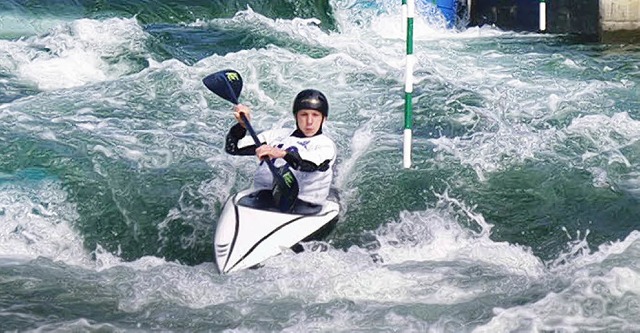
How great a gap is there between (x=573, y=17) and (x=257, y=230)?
29.2ft

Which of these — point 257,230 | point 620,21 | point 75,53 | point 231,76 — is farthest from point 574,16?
point 257,230

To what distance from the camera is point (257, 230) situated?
5.39 m

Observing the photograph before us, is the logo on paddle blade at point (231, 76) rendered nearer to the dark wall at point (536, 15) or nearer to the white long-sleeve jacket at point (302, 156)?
the white long-sleeve jacket at point (302, 156)

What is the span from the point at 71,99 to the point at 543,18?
689 cm

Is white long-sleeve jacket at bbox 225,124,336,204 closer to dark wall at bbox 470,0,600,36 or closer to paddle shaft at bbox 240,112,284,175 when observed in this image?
paddle shaft at bbox 240,112,284,175

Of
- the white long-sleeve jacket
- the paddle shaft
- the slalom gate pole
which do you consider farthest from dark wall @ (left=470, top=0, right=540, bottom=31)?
the paddle shaft

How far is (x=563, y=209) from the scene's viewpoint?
20.6 feet

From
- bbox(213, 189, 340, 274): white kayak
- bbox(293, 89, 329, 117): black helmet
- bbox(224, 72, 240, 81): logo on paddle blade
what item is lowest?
bbox(213, 189, 340, 274): white kayak

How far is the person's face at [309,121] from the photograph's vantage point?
5.62 m

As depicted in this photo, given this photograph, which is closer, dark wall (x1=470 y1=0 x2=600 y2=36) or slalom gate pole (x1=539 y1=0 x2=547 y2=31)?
dark wall (x1=470 y1=0 x2=600 y2=36)

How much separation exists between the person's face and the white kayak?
39 cm

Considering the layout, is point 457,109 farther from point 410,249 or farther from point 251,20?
point 251,20

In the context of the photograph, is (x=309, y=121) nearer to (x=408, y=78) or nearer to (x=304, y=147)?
(x=304, y=147)

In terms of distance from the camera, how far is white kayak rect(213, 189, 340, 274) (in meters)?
5.32
